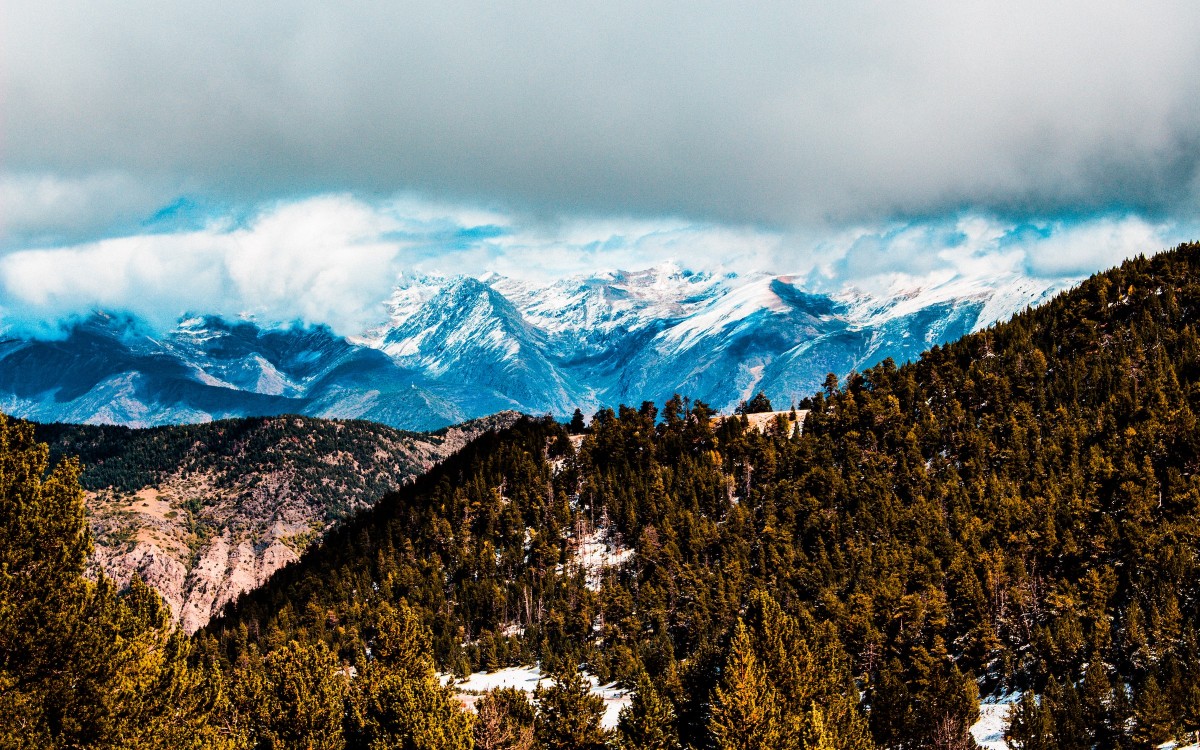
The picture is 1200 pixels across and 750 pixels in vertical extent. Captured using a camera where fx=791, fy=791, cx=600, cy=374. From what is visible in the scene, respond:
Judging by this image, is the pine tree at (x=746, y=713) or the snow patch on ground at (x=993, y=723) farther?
the snow patch on ground at (x=993, y=723)

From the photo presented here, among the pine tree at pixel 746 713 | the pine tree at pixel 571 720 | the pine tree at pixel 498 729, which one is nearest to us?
the pine tree at pixel 746 713

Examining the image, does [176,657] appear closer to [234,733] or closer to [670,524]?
[234,733]

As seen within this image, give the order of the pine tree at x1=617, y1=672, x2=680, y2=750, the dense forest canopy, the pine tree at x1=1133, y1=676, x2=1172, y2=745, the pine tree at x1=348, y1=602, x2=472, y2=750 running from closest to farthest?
the pine tree at x1=348, y1=602, x2=472, y2=750
the dense forest canopy
the pine tree at x1=617, y1=672, x2=680, y2=750
the pine tree at x1=1133, y1=676, x2=1172, y2=745

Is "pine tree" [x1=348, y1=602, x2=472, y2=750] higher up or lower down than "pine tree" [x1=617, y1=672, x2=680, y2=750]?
higher up

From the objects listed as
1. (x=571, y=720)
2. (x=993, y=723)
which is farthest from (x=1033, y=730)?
(x=571, y=720)

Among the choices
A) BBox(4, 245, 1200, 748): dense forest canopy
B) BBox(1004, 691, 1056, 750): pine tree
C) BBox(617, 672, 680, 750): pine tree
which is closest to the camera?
BBox(4, 245, 1200, 748): dense forest canopy

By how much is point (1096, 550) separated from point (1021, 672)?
35514mm

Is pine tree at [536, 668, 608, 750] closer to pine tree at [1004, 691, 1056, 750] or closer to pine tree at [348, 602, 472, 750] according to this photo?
pine tree at [348, 602, 472, 750]

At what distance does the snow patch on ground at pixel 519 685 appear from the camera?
130 meters

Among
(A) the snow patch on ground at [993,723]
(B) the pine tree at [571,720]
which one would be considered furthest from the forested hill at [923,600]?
(B) the pine tree at [571,720]

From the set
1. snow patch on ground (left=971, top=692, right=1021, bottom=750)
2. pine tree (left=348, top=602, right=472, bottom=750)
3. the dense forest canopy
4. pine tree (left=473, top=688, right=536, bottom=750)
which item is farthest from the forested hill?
pine tree (left=473, top=688, right=536, bottom=750)

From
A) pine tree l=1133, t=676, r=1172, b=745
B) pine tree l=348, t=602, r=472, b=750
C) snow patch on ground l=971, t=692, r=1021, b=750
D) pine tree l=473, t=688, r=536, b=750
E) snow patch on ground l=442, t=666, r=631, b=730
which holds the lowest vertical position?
snow patch on ground l=971, t=692, r=1021, b=750

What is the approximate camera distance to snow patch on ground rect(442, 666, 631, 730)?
130 m

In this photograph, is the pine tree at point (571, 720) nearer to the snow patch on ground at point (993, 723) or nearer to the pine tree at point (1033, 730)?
the pine tree at point (1033, 730)
